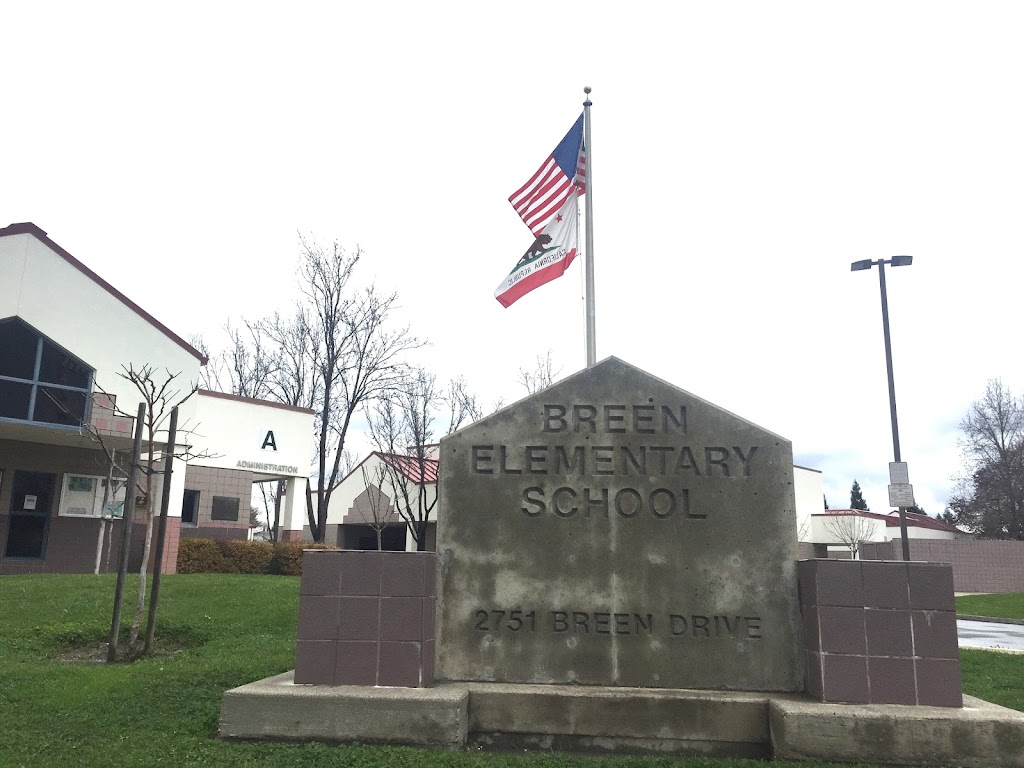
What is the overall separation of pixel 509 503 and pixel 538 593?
2.58ft

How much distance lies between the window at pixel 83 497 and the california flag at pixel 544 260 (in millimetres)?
13569

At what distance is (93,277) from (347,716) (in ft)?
55.7

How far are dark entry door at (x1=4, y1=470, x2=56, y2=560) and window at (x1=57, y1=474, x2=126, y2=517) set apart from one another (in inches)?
12.8

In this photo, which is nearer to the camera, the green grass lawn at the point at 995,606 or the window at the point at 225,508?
the green grass lawn at the point at 995,606

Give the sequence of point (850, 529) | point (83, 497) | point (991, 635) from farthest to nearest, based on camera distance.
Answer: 1. point (850, 529)
2. point (83, 497)
3. point (991, 635)

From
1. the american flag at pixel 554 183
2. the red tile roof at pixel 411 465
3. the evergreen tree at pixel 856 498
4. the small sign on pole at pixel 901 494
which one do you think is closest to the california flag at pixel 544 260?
the american flag at pixel 554 183

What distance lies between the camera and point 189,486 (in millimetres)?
33250

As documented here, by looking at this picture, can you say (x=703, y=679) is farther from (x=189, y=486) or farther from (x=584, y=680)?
(x=189, y=486)

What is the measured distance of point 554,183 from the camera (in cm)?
1162

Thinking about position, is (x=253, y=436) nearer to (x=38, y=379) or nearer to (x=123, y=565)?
(x=38, y=379)

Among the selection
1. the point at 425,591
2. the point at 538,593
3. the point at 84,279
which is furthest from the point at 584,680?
the point at 84,279

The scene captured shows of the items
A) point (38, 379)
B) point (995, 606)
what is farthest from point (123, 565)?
point (995, 606)

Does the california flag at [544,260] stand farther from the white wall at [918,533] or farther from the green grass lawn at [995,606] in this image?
the white wall at [918,533]

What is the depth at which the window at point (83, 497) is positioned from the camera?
800 inches
